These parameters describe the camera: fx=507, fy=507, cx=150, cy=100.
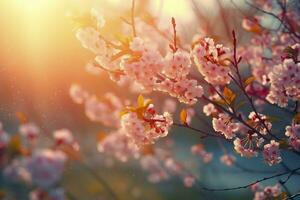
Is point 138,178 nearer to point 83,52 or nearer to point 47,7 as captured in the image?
point 83,52

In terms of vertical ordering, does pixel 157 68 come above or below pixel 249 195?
below

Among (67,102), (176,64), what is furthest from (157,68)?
(67,102)

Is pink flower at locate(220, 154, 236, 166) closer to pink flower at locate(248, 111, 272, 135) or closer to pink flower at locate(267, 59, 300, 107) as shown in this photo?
pink flower at locate(248, 111, 272, 135)

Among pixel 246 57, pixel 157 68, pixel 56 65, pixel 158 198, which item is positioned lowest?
pixel 157 68

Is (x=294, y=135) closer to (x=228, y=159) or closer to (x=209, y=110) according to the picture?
(x=209, y=110)

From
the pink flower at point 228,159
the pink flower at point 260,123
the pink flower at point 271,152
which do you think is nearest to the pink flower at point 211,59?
the pink flower at point 260,123

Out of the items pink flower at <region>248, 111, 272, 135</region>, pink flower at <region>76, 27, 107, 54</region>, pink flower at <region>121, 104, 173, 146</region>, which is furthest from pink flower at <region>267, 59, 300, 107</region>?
pink flower at <region>76, 27, 107, 54</region>

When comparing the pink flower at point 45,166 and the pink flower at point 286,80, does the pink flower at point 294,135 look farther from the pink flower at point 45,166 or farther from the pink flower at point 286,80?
the pink flower at point 45,166

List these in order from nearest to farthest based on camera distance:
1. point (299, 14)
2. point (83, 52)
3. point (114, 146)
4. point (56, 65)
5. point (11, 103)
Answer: point (299, 14)
point (114, 146)
point (11, 103)
point (83, 52)
point (56, 65)
